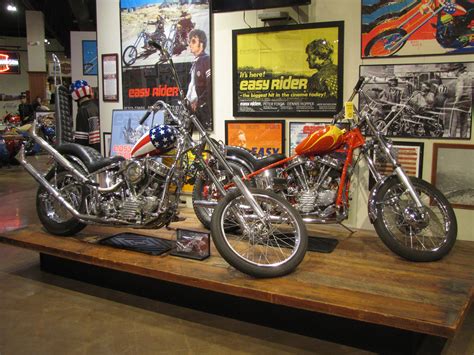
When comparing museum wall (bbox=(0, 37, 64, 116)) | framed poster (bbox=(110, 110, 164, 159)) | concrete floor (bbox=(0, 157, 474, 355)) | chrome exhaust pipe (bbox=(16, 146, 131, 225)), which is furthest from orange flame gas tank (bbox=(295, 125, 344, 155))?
museum wall (bbox=(0, 37, 64, 116))

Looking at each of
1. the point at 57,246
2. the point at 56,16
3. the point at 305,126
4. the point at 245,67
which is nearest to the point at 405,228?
the point at 305,126

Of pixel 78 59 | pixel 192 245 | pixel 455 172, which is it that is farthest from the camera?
pixel 78 59

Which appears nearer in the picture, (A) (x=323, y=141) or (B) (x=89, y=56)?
(A) (x=323, y=141)

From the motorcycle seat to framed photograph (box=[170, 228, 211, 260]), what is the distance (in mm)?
944

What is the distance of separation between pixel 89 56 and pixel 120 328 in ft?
21.8

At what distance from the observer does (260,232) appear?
10.2ft

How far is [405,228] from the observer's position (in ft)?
11.0

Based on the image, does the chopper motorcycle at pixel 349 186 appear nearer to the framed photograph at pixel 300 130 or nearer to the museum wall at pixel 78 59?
the framed photograph at pixel 300 130

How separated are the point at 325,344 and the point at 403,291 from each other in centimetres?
57

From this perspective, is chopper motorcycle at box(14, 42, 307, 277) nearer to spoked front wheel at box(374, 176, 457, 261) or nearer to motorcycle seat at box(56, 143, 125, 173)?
motorcycle seat at box(56, 143, 125, 173)

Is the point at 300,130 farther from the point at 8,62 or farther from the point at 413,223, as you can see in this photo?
the point at 8,62

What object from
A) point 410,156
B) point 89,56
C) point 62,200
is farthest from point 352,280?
point 89,56

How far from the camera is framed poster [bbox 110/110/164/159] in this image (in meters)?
5.31

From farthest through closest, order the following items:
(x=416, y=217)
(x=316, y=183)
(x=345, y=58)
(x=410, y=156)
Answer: (x=345, y=58) → (x=410, y=156) → (x=316, y=183) → (x=416, y=217)
